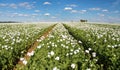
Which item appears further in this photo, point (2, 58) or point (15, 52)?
point (15, 52)

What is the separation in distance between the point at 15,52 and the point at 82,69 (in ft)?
21.2

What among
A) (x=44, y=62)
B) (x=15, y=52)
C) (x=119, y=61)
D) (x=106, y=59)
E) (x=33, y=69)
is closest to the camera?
(x=33, y=69)

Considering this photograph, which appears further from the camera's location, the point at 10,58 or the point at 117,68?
the point at 10,58

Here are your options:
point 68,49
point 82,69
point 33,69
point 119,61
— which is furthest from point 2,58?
point 119,61

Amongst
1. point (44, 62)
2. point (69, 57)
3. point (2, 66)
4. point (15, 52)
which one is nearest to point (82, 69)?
point (44, 62)

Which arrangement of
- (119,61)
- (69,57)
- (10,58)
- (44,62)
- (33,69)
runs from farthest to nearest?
(10,58), (69,57), (119,61), (44,62), (33,69)

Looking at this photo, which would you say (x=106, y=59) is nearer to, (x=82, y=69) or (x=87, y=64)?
(x=87, y=64)

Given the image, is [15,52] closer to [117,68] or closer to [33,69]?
[33,69]

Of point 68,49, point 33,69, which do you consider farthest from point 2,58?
point 33,69

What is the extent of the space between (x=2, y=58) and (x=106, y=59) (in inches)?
198

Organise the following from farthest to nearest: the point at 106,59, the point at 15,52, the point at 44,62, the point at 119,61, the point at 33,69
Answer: the point at 15,52 → the point at 106,59 → the point at 119,61 → the point at 44,62 → the point at 33,69

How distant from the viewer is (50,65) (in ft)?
26.2

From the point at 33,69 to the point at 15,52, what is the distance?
5930mm

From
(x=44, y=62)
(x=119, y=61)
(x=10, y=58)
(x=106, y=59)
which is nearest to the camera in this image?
(x=44, y=62)
